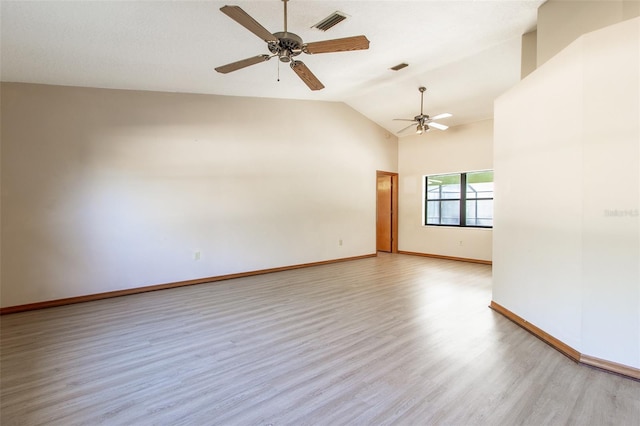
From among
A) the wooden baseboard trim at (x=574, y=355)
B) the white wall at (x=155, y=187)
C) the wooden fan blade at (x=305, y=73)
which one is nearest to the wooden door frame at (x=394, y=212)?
the white wall at (x=155, y=187)

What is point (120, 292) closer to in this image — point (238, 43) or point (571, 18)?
point (238, 43)

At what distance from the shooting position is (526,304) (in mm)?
2840

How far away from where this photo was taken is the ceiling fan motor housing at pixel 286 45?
2.32 meters

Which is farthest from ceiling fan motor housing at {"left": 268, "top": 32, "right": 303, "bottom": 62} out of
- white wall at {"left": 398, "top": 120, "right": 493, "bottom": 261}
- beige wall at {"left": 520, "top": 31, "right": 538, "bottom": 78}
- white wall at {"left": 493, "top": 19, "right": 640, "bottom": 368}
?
white wall at {"left": 398, "top": 120, "right": 493, "bottom": 261}

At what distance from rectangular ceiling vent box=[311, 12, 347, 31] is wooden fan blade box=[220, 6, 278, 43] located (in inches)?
32.2

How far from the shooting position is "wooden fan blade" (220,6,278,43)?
1.94 m

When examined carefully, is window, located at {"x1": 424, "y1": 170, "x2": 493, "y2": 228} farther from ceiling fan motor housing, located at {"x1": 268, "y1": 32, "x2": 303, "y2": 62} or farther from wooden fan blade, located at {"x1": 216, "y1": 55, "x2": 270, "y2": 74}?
wooden fan blade, located at {"x1": 216, "y1": 55, "x2": 270, "y2": 74}

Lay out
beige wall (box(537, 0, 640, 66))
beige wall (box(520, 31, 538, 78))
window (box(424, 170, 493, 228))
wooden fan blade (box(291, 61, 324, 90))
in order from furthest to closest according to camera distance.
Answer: window (box(424, 170, 493, 228)) < beige wall (box(520, 31, 538, 78)) < wooden fan blade (box(291, 61, 324, 90)) < beige wall (box(537, 0, 640, 66))

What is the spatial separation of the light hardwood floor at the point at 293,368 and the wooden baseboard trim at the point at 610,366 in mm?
62

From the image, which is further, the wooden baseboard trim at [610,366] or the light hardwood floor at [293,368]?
the wooden baseboard trim at [610,366]

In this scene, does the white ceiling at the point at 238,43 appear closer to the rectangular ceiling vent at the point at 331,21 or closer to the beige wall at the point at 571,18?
the rectangular ceiling vent at the point at 331,21

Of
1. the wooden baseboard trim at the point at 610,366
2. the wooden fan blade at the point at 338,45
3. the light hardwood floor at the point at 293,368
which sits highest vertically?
the wooden fan blade at the point at 338,45

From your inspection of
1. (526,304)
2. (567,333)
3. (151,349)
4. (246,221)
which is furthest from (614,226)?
(246,221)

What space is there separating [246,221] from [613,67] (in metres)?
4.65
